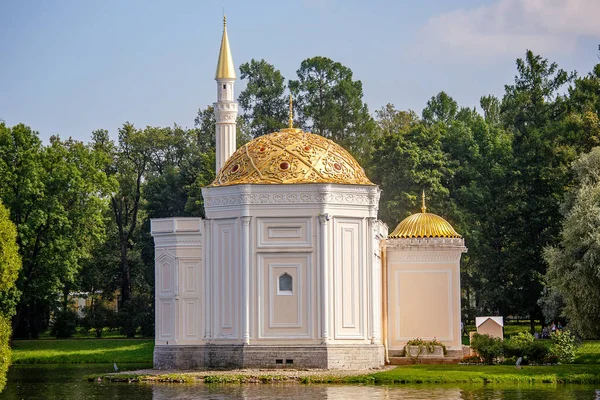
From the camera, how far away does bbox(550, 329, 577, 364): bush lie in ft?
147

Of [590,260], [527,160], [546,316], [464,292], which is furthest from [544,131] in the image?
[590,260]

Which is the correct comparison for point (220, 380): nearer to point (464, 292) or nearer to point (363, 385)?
point (363, 385)

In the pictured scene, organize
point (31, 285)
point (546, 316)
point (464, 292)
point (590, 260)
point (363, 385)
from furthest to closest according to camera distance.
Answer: point (464, 292) < point (31, 285) < point (546, 316) < point (590, 260) < point (363, 385)

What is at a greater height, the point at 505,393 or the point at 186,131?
the point at 186,131

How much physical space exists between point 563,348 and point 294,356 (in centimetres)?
994

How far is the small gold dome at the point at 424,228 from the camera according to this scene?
1977 inches

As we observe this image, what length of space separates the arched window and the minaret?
8.30 metres

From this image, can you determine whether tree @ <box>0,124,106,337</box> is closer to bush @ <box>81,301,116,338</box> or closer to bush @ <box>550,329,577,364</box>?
bush @ <box>81,301,116,338</box>

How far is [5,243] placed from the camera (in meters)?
45.2

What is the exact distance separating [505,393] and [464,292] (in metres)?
43.6

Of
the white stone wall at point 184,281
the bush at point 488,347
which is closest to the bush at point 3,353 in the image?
the white stone wall at point 184,281

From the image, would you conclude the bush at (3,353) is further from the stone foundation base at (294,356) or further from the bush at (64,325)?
the bush at (64,325)

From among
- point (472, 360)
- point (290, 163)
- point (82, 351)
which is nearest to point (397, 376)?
point (472, 360)

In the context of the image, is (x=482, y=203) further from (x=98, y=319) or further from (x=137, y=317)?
(x=98, y=319)
